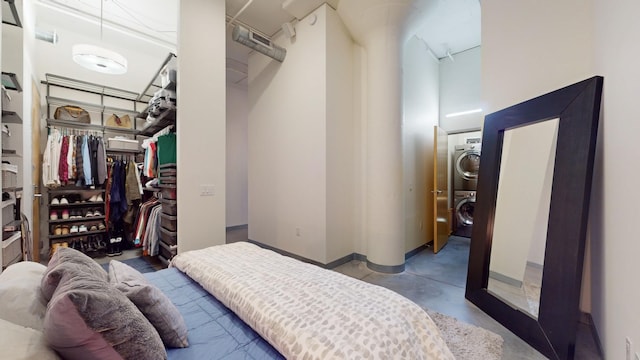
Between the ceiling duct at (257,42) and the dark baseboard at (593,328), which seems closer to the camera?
the dark baseboard at (593,328)

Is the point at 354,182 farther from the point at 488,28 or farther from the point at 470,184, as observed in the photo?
the point at 470,184

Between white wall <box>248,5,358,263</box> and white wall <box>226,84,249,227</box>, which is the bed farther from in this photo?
white wall <box>226,84,249,227</box>

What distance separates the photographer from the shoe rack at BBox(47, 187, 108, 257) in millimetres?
3572

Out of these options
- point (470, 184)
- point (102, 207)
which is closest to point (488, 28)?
point (470, 184)

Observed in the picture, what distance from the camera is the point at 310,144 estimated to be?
3125 mm

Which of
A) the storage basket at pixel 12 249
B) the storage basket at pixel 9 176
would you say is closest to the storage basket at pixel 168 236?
the storage basket at pixel 12 249

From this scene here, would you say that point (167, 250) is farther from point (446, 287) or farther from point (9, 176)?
point (446, 287)

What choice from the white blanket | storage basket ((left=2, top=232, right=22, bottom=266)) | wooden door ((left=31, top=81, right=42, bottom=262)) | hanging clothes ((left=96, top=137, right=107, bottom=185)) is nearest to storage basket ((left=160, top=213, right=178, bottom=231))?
storage basket ((left=2, top=232, right=22, bottom=266))

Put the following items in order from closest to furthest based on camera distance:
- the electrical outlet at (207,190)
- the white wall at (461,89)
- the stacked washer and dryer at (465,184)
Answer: the electrical outlet at (207,190), the white wall at (461,89), the stacked washer and dryer at (465,184)

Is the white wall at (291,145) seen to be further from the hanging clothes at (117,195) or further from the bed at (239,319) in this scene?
the hanging clothes at (117,195)

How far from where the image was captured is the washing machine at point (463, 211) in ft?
14.3

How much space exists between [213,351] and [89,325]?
17.5 inches

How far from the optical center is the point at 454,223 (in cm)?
464

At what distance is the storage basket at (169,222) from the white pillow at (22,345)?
2.05m
